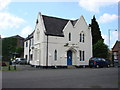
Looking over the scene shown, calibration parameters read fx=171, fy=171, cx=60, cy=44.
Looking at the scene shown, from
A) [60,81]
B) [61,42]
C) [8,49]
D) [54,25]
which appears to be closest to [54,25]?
[54,25]

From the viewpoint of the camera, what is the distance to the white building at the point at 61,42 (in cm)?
2876

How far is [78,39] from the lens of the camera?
32156 mm

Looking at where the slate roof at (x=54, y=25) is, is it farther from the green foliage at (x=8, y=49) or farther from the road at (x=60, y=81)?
the green foliage at (x=8, y=49)

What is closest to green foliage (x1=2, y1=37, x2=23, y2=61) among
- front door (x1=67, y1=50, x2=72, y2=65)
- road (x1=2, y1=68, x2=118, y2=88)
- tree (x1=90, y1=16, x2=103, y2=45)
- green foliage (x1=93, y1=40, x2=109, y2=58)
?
tree (x1=90, y1=16, x2=103, y2=45)

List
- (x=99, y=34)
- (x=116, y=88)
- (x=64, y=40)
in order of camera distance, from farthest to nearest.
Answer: (x=99, y=34)
(x=64, y=40)
(x=116, y=88)

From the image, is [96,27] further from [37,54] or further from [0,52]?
[0,52]

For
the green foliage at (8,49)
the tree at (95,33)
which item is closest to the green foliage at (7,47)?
the green foliage at (8,49)

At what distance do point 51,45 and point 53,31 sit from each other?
8.25 ft

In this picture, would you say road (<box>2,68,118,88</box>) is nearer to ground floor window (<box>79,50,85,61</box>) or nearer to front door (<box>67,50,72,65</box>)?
front door (<box>67,50,72,65</box>)

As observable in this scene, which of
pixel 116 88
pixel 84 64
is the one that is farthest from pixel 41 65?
pixel 116 88

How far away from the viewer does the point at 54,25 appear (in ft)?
102

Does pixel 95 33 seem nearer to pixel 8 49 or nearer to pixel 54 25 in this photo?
pixel 54 25

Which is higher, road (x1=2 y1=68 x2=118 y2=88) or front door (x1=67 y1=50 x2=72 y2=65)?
front door (x1=67 y1=50 x2=72 y2=65)

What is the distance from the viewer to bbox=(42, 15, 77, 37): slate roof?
96.6ft
